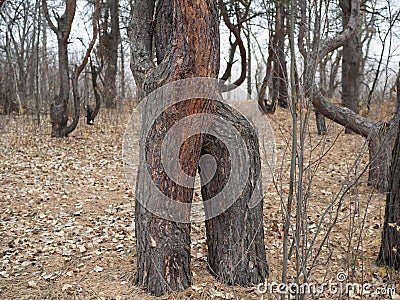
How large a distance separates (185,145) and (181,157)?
9cm

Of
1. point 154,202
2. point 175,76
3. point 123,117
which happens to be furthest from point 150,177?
point 123,117

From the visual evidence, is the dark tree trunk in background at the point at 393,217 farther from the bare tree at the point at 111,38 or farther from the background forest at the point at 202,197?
the bare tree at the point at 111,38

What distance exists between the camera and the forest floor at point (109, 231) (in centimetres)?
290

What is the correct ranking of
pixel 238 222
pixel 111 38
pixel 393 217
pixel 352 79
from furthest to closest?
1. pixel 111 38
2. pixel 352 79
3. pixel 393 217
4. pixel 238 222

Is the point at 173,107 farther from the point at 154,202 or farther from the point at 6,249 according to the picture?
the point at 6,249

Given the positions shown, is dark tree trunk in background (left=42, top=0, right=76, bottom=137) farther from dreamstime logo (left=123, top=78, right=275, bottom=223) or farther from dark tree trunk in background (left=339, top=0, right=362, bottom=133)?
dreamstime logo (left=123, top=78, right=275, bottom=223)

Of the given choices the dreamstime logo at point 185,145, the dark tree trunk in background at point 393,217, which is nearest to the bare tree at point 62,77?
the dreamstime logo at point 185,145

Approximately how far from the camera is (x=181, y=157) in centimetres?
281

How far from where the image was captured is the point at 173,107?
275cm

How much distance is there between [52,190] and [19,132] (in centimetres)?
493

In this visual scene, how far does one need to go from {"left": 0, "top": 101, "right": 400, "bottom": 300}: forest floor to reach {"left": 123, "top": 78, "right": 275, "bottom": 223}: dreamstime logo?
1.38 ft
